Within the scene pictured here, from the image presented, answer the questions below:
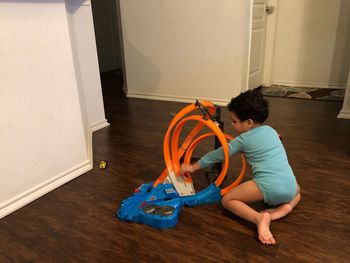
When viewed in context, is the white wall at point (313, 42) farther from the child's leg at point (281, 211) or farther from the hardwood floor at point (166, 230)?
the child's leg at point (281, 211)

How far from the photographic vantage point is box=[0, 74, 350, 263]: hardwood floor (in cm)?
116

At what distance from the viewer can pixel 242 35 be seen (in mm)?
2811

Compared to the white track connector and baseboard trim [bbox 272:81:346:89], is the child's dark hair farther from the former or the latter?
baseboard trim [bbox 272:81:346:89]

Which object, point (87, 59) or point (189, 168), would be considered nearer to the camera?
point (189, 168)

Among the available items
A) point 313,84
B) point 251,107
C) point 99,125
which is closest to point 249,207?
point 251,107

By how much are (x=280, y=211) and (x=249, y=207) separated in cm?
14

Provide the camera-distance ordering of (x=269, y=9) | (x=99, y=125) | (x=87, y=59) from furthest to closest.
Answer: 1. (x=269, y=9)
2. (x=99, y=125)
3. (x=87, y=59)

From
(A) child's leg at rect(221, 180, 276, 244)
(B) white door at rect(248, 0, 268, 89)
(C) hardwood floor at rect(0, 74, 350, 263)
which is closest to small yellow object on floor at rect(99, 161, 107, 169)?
(C) hardwood floor at rect(0, 74, 350, 263)

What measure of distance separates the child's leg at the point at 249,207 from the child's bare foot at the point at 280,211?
0.07 meters

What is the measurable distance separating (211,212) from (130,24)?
247 cm

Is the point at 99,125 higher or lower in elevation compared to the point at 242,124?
lower

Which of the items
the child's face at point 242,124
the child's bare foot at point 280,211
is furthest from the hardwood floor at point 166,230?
the child's face at point 242,124

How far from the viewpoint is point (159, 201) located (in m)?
1.41

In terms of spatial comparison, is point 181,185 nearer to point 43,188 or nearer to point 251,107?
point 251,107
